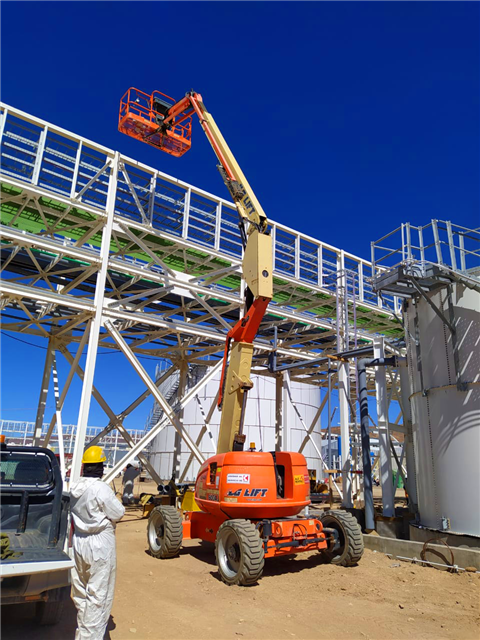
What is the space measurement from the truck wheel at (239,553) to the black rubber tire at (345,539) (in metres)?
2.03

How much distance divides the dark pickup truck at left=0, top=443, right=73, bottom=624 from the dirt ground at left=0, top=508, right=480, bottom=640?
2.82ft

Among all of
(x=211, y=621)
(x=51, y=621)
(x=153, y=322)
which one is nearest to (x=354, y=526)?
(x=211, y=621)

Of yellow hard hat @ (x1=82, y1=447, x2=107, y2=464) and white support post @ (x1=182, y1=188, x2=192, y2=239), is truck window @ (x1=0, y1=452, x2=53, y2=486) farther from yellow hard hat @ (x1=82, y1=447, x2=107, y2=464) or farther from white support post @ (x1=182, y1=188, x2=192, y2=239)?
white support post @ (x1=182, y1=188, x2=192, y2=239)

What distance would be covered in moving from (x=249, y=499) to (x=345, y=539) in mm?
2086

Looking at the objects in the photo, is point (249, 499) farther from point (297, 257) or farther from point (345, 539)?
point (297, 257)

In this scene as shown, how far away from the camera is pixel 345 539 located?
859cm

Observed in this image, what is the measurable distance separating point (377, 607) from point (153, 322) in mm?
9026

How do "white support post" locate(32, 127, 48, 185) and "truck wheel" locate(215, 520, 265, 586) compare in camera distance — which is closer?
"truck wheel" locate(215, 520, 265, 586)

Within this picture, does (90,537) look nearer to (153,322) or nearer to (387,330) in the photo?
(153,322)

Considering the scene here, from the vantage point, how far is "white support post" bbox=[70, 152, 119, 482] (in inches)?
440

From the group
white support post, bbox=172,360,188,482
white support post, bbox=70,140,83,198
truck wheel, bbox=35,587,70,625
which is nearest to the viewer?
truck wheel, bbox=35,587,70,625

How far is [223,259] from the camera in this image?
14.7 meters

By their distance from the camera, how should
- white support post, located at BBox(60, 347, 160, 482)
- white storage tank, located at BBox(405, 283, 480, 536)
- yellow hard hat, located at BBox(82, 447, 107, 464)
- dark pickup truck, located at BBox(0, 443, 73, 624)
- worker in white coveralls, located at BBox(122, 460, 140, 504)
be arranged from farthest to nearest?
1. worker in white coveralls, located at BBox(122, 460, 140, 504)
2. white support post, located at BBox(60, 347, 160, 482)
3. white storage tank, located at BBox(405, 283, 480, 536)
4. yellow hard hat, located at BBox(82, 447, 107, 464)
5. dark pickup truck, located at BBox(0, 443, 73, 624)

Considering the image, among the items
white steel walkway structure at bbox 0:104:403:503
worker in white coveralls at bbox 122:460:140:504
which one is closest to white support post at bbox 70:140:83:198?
white steel walkway structure at bbox 0:104:403:503
